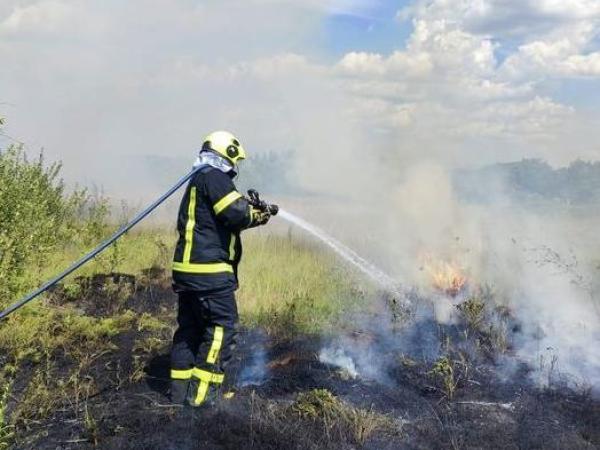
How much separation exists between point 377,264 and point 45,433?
658 cm

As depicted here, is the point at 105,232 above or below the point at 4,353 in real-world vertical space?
above

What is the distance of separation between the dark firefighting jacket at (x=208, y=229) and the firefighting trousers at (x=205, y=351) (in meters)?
0.12

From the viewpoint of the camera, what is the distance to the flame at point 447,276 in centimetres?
771

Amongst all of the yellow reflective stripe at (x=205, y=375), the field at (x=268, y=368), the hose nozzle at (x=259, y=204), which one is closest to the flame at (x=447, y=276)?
the field at (x=268, y=368)

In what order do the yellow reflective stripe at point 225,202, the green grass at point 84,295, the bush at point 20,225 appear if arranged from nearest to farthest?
the yellow reflective stripe at point 225,202 < the green grass at point 84,295 < the bush at point 20,225

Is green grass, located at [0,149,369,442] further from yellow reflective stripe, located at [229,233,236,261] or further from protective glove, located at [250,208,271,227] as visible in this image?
protective glove, located at [250,208,271,227]

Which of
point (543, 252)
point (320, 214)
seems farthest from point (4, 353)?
point (320, 214)

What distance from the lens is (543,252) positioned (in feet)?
30.2

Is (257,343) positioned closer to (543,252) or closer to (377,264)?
(377,264)

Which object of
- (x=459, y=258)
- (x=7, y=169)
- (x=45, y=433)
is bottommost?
(x=45, y=433)

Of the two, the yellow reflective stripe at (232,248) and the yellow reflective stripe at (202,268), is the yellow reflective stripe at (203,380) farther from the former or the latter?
the yellow reflective stripe at (232,248)

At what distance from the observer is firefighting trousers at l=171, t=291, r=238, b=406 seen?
14.2ft

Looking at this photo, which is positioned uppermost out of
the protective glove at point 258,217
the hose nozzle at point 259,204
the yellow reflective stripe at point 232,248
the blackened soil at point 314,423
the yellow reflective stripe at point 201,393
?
the hose nozzle at point 259,204

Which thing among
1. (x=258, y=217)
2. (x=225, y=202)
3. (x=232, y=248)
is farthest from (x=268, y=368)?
(x=225, y=202)
